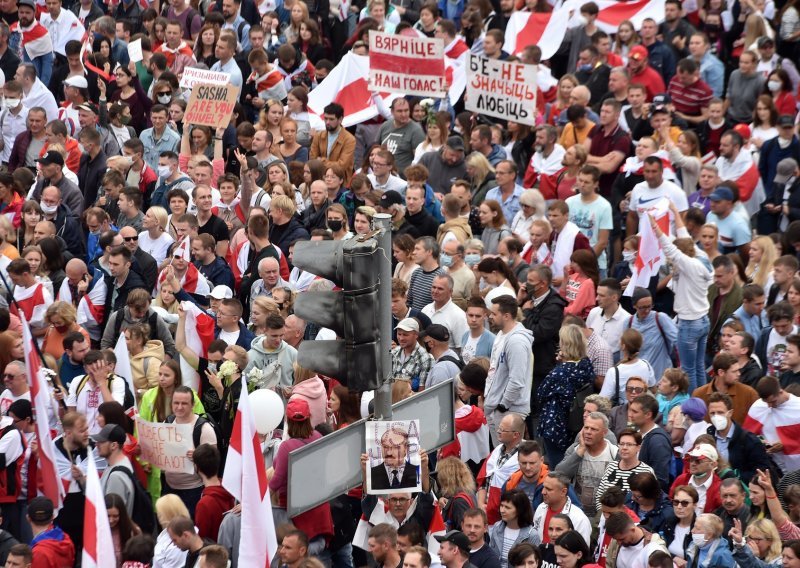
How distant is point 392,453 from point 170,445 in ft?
13.0

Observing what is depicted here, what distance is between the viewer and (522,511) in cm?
1159

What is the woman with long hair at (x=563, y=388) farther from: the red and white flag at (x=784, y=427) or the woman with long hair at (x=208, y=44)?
the woman with long hair at (x=208, y=44)

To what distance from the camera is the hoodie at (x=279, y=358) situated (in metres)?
13.6

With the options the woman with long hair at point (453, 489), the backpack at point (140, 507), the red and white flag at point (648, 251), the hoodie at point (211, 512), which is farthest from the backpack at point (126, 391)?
the red and white flag at point (648, 251)

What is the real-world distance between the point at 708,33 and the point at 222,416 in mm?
11509

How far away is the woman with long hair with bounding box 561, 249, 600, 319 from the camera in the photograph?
14.8 metres

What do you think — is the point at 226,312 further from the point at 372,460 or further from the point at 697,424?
the point at 372,460

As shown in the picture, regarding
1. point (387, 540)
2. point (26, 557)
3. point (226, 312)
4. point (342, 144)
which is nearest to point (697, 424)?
point (387, 540)

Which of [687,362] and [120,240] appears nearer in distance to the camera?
[687,362]

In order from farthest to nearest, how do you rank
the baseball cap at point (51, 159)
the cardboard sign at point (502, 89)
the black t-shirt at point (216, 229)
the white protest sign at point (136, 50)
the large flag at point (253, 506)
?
the white protest sign at point (136, 50), the cardboard sign at point (502, 89), the baseball cap at point (51, 159), the black t-shirt at point (216, 229), the large flag at point (253, 506)

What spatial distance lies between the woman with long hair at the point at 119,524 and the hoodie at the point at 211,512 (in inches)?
18.4

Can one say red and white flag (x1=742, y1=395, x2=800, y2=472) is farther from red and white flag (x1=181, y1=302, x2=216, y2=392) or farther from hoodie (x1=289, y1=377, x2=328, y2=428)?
red and white flag (x1=181, y1=302, x2=216, y2=392)

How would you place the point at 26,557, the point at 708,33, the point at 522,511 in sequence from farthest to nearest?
1. the point at 708,33
2. the point at 522,511
3. the point at 26,557

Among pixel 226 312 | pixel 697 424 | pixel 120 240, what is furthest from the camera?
pixel 120 240
